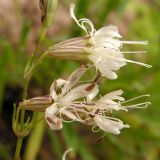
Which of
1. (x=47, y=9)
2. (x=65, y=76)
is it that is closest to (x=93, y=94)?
(x=47, y=9)

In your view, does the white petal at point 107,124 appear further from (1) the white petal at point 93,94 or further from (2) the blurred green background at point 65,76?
(2) the blurred green background at point 65,76

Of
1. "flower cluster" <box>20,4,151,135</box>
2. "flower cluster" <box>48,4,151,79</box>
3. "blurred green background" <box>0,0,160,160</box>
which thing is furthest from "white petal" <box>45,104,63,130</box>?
"blurred green background" <box>0,0,160,160</box>

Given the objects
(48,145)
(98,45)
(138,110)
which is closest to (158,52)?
(138,110)

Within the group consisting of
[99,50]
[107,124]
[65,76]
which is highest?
[99,50]

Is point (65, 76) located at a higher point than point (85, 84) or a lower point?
lower

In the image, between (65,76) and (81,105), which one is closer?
(81,105)

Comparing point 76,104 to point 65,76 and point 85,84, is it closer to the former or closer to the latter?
point 85,84
